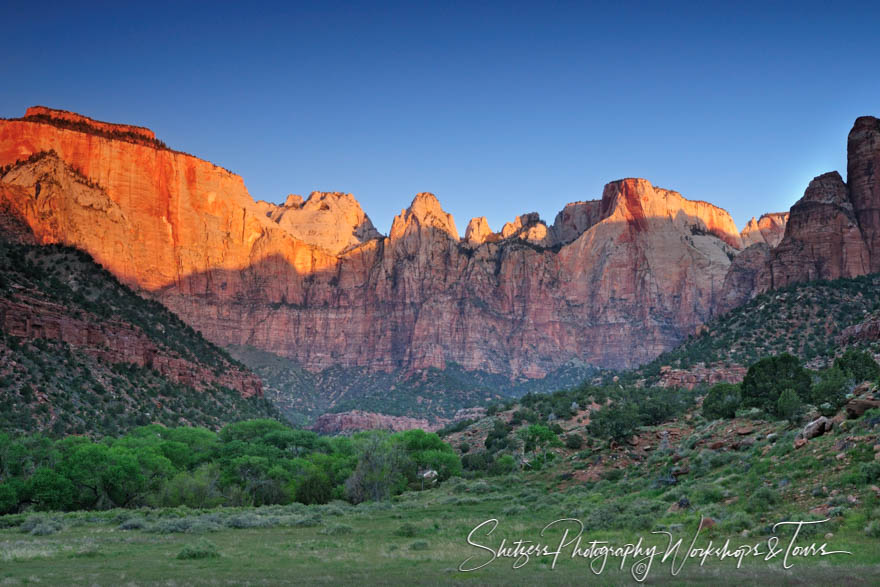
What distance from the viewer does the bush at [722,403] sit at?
47188mm

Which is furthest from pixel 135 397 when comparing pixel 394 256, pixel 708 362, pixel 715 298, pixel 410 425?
pixel 715 298

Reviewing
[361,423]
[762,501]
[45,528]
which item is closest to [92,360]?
[45,528]

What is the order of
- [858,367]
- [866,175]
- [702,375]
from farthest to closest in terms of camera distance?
[866,175] → [702,375] → [858,367]

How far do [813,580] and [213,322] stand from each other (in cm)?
15266

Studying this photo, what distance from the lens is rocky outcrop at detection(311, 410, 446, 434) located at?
11131 cm

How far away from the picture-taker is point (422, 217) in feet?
617

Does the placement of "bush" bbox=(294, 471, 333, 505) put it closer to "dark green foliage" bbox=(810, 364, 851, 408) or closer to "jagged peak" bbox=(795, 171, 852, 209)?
"dark green foliage" bbox=(810, 364, 851, 408)

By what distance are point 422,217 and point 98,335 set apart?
118906mm

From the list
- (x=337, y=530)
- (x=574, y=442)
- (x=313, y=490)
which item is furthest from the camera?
(x=574, y=442)

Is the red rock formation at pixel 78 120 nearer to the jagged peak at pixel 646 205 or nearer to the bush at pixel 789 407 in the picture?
the jagged peak at pixel 646 205

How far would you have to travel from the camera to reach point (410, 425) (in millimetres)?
119125

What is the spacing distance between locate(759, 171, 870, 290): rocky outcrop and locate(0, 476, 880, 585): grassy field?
7197 cm

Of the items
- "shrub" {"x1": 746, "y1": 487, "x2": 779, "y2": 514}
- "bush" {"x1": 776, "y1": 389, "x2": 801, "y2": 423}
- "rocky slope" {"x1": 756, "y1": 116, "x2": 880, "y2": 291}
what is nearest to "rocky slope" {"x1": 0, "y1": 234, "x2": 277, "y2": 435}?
"bush" {"x1": 776, "y1": 389, "x2": 801, "y2": 423}

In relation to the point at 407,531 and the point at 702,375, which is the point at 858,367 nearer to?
the point at 407,531
